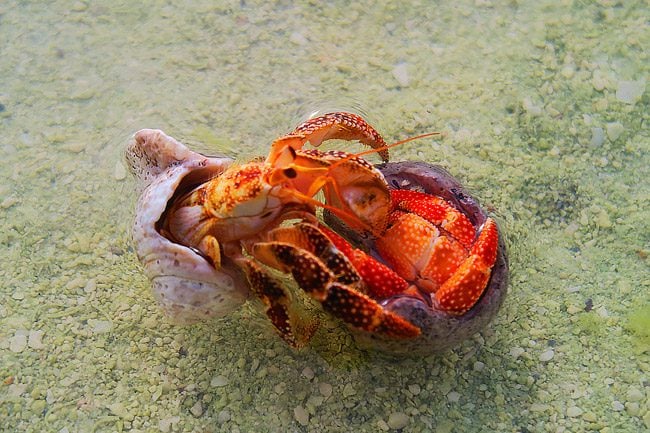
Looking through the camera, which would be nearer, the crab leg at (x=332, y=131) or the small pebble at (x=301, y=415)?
the crab leg at (x=332, y=131)

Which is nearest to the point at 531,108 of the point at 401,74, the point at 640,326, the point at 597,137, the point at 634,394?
the point at 597,137

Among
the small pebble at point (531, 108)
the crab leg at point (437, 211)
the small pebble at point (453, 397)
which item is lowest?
the small pebble at point (453, 397)

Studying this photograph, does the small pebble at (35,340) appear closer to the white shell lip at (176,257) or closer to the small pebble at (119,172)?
the white shell lip at (176,257)

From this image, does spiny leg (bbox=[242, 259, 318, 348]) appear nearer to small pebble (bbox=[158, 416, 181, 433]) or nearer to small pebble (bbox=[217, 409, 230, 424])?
small pebble (bbox=[217, 409, 230, 424])

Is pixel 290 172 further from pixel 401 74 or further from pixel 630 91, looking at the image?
pixel 630 91

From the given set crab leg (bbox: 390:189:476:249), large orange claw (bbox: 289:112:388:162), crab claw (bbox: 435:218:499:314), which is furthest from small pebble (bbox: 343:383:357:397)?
large orange claw (bbox: 289:112:388:162)

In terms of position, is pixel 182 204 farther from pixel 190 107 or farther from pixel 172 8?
pixel 172 8

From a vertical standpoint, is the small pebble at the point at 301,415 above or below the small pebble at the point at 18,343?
below

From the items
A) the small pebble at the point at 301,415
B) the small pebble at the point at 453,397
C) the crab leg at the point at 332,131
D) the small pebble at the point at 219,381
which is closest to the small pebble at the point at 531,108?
the crab leg at the point at 332,131
